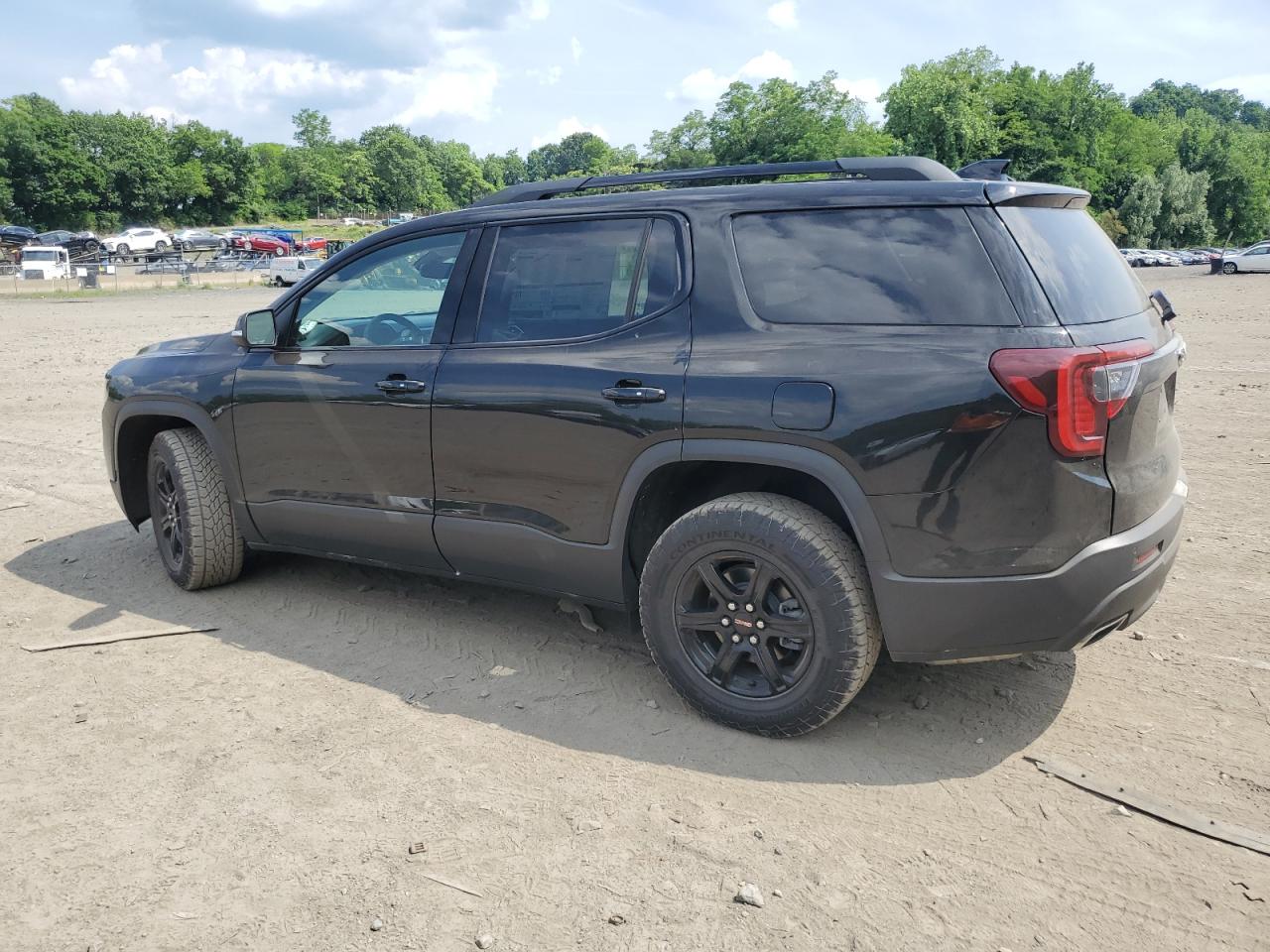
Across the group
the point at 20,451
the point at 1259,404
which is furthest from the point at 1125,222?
the point at 20,451

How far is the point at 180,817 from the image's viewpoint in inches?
123

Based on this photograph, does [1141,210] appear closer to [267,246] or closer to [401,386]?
[267,246]

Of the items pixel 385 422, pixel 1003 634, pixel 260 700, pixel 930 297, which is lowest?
pixel 260 700

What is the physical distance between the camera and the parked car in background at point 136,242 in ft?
224

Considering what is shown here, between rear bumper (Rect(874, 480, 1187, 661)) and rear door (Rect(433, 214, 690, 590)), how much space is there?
98 cm

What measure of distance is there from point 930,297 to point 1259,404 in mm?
8209

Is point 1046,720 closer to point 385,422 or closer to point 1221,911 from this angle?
point 1221,911

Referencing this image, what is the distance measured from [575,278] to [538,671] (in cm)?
158

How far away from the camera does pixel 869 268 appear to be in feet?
11.0

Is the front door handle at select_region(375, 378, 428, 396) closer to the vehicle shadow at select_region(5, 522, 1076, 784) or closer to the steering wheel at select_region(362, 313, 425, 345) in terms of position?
the steering wheel at select_region(362, 313, 425, 345)

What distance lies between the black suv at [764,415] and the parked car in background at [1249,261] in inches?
2095

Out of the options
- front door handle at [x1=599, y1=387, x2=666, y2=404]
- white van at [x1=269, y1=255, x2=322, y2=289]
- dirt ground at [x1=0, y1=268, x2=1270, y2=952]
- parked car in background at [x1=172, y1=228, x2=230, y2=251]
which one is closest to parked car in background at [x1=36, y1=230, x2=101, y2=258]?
parked car in background at [x1=172, y1=228, x2=230, y2=251]

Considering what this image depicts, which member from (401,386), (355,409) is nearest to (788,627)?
(401,386)

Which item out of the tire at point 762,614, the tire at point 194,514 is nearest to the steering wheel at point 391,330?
the tire at point 194,514
